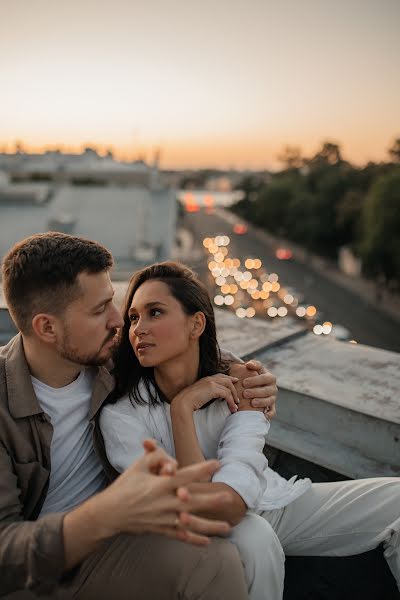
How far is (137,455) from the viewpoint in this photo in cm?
198

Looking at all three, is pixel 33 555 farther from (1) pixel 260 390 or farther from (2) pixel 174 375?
(1) pixel 260 390

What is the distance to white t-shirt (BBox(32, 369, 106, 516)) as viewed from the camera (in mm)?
2018

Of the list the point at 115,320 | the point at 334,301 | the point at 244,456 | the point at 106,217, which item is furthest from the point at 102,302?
the point at 334,301

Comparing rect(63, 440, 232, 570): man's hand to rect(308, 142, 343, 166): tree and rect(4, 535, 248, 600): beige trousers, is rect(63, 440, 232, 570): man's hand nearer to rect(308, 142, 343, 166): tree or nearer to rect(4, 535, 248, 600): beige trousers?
rect(4, 535, 248, 600): beige trousers

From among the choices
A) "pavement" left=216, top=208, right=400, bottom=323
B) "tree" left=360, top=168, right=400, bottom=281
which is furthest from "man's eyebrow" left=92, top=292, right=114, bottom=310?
"pavement" left=216, top=208, right=400, bottom=323

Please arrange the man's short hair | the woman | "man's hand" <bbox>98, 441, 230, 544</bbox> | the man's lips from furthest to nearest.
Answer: the man's lips
the woman
the man's short hair
"man's hand" <bbox>98, 441, 230, 544</bbox>

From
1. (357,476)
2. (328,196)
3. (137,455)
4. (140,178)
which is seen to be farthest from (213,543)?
(140,178)

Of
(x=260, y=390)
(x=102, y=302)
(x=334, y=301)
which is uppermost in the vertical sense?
(x=102, y=302)

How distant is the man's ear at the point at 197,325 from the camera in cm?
229

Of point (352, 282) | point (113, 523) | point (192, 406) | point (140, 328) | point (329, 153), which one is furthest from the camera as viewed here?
point (329, 153)

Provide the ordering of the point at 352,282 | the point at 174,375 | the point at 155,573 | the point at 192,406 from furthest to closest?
the point at 352,282
the point at 174,375
the point at 192,406
the point at 155,573

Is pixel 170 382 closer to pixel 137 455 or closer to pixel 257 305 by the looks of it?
pixel 137 455

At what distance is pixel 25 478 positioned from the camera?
1.85 metres

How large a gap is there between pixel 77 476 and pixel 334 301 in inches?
1352
